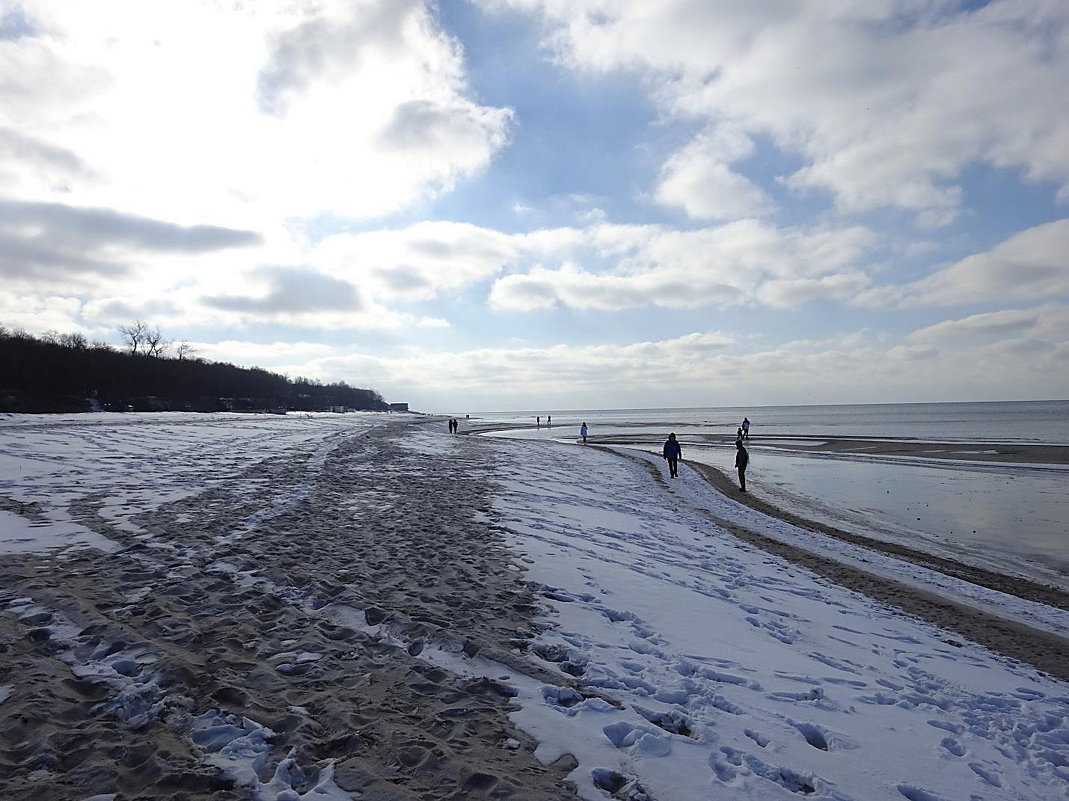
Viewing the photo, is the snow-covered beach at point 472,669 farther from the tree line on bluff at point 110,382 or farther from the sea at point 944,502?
the tree line on bluff at point 110,382

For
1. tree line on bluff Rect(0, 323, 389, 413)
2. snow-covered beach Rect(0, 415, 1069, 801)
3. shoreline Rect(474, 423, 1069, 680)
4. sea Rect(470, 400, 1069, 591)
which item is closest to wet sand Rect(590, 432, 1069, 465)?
sea Rect(470, 400, 1069, 591)

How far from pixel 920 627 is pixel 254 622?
30.7 feet

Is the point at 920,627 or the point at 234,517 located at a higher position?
the point at 234,517

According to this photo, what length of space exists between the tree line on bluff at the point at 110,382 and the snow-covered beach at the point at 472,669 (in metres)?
72.9

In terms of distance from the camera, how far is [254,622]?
595 cm

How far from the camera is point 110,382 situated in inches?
3442

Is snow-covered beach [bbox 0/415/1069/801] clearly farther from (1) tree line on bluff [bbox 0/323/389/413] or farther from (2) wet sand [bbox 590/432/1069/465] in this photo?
(1) tree line on bluff [bbox 0/323/389/413]

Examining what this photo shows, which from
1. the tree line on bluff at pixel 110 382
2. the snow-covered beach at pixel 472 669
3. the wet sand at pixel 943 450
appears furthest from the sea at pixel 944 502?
the tree line on bluff at pixel 110 382

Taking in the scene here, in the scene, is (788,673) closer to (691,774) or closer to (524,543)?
(691,774)

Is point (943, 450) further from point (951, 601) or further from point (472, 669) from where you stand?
point (472, 669)

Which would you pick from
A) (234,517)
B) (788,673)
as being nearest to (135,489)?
(234,517)

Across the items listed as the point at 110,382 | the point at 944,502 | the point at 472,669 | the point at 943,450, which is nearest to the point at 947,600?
the point at 472,669

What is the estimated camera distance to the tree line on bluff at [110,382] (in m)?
73.3

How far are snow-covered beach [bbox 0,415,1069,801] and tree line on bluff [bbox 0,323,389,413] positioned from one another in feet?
239
